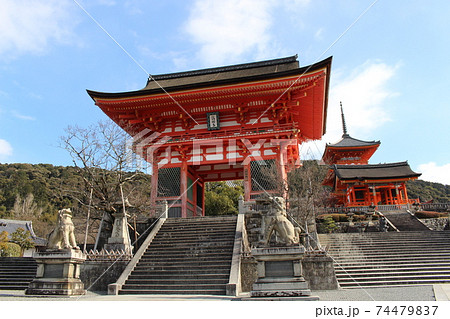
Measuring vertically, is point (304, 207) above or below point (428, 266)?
above

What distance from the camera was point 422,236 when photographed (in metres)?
14.5

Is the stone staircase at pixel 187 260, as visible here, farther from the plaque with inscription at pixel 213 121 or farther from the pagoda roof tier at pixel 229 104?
the pagoda roof tier at pixel 229 104

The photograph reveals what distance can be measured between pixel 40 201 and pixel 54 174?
10442 millimetres

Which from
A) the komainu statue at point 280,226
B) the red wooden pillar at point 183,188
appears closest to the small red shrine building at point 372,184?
the red wooden pillar at point 183,188

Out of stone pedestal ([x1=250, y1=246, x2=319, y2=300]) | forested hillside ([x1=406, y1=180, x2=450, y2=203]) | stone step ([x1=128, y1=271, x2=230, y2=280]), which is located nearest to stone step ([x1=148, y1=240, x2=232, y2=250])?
stone step ([x1=128, y1=271, x2=230, y2=280])

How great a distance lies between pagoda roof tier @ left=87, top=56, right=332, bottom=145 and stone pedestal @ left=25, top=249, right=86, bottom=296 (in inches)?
415

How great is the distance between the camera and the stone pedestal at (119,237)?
41.3ft

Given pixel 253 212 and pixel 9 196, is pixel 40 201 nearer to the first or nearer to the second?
pixel 9 196

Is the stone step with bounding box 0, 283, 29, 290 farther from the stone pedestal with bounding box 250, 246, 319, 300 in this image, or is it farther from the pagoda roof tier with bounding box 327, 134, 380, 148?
the pagoda roof tier with bounding box 327, 134, 380, 148

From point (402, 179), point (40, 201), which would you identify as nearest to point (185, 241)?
point (402, 179)

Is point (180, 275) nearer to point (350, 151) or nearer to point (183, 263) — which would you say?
point (183, 263)

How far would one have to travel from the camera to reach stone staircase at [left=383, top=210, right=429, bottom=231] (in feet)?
63.5

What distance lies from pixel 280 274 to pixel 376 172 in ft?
85.9

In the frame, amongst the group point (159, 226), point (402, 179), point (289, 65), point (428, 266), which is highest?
point (289, 65)
